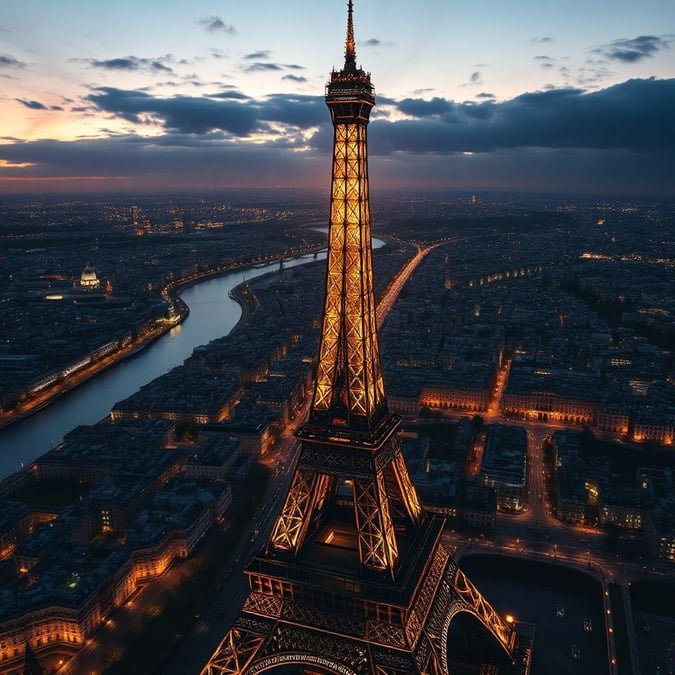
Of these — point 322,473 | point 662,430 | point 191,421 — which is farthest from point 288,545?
point 662,430

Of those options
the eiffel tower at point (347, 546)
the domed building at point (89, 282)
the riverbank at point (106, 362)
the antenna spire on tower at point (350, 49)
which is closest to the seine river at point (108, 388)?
the riverbank at point (106, 362)

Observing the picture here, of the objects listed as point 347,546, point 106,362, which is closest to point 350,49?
point 347,546

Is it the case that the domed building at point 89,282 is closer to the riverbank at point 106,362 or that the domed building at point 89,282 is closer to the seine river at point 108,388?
the riverbank at point 106,362

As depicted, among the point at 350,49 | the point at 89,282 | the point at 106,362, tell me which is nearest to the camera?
the point at 350,49

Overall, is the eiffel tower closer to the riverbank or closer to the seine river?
the seine river

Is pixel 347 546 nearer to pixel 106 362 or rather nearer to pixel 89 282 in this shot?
pixel 106 362

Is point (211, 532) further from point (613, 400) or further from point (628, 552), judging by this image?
point (613, 400)
